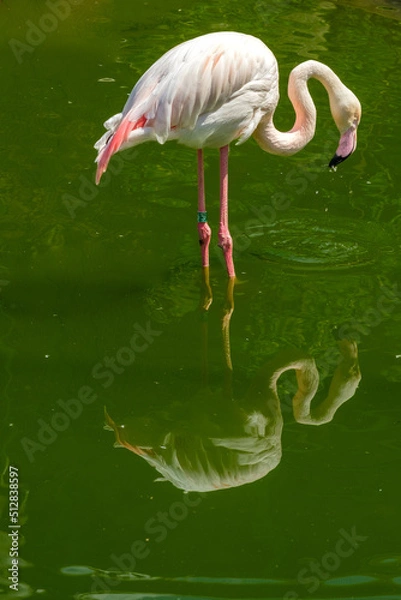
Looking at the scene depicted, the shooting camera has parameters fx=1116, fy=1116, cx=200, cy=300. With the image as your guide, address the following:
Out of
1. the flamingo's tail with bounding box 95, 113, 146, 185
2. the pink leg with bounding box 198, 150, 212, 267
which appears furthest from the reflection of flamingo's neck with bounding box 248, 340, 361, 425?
the flamingo's tail with bounding box 95, 113, 146, 185

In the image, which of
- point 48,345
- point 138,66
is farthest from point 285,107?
point 48,345

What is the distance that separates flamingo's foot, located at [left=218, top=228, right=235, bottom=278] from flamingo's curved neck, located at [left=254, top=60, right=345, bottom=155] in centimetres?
59

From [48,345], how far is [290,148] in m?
1.87

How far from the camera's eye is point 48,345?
19.4ft

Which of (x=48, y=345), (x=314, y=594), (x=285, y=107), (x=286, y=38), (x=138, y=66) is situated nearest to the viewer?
(x=314, y=594)

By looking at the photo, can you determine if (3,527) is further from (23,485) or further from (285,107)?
(285,107)

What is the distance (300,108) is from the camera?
6492 mm

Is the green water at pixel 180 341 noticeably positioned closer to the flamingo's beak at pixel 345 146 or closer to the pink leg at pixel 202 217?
the pink leg at pixel 202 217

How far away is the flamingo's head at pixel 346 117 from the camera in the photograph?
6395 mm

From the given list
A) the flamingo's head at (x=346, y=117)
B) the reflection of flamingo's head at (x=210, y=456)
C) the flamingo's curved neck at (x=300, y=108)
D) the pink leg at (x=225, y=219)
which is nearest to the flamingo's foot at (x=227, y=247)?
the pink leg at (x=225, y=219)

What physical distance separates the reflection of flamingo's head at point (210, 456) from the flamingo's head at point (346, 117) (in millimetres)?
1893

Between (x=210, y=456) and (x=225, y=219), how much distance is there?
1.76 metres

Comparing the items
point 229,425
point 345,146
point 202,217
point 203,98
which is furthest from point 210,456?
point 345,146

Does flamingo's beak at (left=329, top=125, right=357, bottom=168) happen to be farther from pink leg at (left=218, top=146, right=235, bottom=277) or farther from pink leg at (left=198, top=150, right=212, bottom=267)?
pink leg at (left=198, top=150, right=212, bottom=267)
